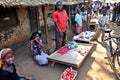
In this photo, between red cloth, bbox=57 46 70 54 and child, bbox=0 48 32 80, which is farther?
red cloth, bbox=57 46 70 54

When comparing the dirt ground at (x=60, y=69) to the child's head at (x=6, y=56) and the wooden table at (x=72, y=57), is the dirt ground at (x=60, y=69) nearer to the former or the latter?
the wooden table at (x=72, y=57)

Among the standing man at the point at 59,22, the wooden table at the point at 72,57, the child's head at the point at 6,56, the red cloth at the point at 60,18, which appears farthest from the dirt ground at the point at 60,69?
the child's head at the point at 6,56

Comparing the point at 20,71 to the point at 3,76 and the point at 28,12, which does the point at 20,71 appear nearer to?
the point at 3,76

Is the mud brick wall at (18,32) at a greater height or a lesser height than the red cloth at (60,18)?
lesser

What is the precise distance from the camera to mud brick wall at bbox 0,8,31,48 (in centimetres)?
619

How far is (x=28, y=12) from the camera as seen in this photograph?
7707mm

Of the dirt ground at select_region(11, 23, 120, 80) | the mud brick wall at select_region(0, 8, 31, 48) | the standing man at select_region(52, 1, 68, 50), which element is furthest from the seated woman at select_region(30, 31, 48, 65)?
the mud brick wall at select_region(0, 8, 31, 48)

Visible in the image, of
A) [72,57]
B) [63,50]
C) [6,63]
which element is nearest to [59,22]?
[63,50]

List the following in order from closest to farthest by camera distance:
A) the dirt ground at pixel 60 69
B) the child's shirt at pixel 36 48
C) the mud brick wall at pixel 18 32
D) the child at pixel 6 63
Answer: the child at pixel 6 63 < the dirt ground at pixel 60 69 < the child's shirt at pixel 36 48 < the mud brick wall at pixel 18 32

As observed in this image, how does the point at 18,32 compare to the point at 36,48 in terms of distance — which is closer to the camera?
the point at 36,48

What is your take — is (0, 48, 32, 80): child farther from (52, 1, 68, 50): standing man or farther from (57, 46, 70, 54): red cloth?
(52, 1, 68, 50): standing man

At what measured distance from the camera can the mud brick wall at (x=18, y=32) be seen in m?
6.19

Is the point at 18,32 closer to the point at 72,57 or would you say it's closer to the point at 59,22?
the point at 59,22

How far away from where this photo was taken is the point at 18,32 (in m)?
7.03
